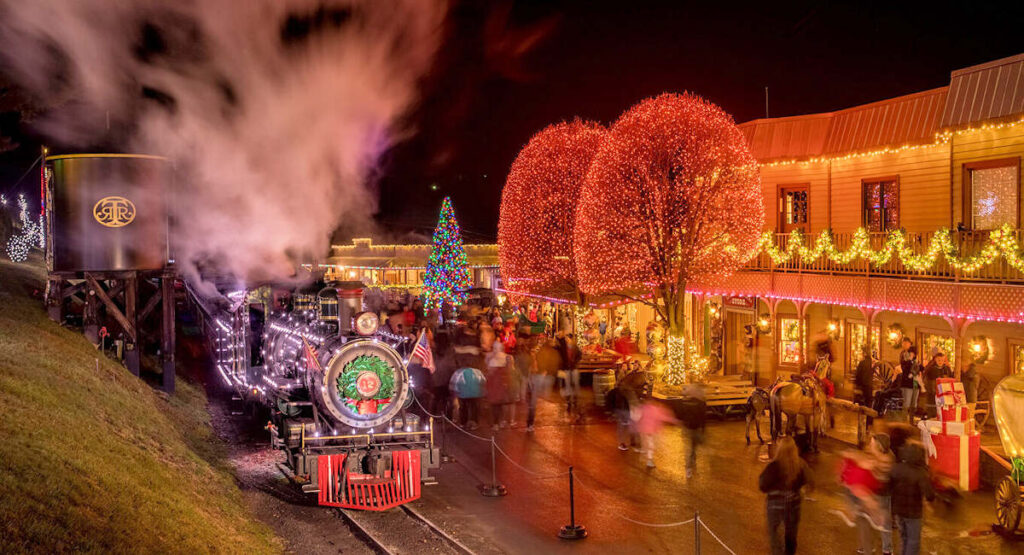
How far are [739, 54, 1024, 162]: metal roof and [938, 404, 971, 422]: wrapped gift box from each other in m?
7.52

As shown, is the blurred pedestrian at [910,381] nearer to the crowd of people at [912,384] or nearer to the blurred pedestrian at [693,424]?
the crowd of people at [912,384]

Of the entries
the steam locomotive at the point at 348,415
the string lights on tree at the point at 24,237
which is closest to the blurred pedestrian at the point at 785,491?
the steam locomotive at the point at 348,415

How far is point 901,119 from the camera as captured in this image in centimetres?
2211

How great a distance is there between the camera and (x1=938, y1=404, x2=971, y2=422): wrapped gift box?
1355 cm

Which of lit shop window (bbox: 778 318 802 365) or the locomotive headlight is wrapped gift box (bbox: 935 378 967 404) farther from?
lit shop window (bbox: 778 318 802 365)

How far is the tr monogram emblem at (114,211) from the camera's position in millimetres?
20984

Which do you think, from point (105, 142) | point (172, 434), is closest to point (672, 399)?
point (172, 434)

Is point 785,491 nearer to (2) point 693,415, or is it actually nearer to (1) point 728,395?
(2) point 693,415

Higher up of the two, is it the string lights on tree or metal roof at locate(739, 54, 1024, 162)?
metal roof at locate(739, 54, 1024, 162)

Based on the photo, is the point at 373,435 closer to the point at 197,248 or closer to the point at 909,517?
the point at 909,517

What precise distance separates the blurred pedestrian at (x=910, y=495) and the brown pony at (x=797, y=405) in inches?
258

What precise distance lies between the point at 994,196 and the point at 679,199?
7499 millimetres

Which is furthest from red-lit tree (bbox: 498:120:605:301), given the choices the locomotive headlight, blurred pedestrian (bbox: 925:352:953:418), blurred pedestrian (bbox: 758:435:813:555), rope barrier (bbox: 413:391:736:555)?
blurred pedestrian (bbox: 758:435:813:555)

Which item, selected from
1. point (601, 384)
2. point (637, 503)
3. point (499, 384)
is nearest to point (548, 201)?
point (601, 384)
